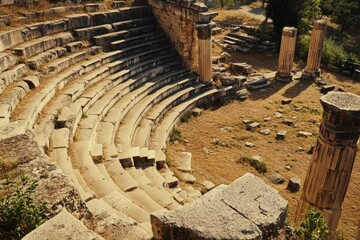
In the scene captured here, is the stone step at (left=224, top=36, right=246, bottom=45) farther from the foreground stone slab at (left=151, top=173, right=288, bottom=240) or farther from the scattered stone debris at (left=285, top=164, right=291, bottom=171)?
the foreground stone slab at (left=151, top=173, right=288, bottom=240)

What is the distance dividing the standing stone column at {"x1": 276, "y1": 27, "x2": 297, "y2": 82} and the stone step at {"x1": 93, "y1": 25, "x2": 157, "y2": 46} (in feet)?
18.6

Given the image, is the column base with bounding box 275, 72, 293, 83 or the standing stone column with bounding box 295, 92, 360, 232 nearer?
the standing stone column with bounding box 295, 92, 360, 232

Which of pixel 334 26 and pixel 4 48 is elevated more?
pixel 4 48

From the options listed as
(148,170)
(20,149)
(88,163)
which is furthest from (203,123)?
(20,149)

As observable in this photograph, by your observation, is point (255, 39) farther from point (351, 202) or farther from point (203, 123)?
point (351, 202)

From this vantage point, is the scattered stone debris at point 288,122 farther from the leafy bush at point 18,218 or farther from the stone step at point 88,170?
the leafy bush at point 18,218

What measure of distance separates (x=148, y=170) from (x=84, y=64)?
4455mm

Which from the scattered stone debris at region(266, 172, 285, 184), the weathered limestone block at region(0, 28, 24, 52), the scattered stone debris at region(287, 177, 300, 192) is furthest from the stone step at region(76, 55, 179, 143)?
the scattered stone debris at region(287, 177, 300, 192)

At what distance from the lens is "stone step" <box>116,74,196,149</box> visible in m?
9.38

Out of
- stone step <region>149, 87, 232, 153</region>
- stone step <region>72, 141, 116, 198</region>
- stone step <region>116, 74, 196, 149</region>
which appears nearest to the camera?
stone step <region>72, 141, 116, 198</region>

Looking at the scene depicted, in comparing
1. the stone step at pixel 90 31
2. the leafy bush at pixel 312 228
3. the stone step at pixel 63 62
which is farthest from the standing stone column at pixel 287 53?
the leafy bush at pixel 312 228

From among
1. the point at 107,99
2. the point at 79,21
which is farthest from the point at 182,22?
the point at 107,99

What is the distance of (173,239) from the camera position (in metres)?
3.65

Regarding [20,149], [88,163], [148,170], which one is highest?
[20,149]
